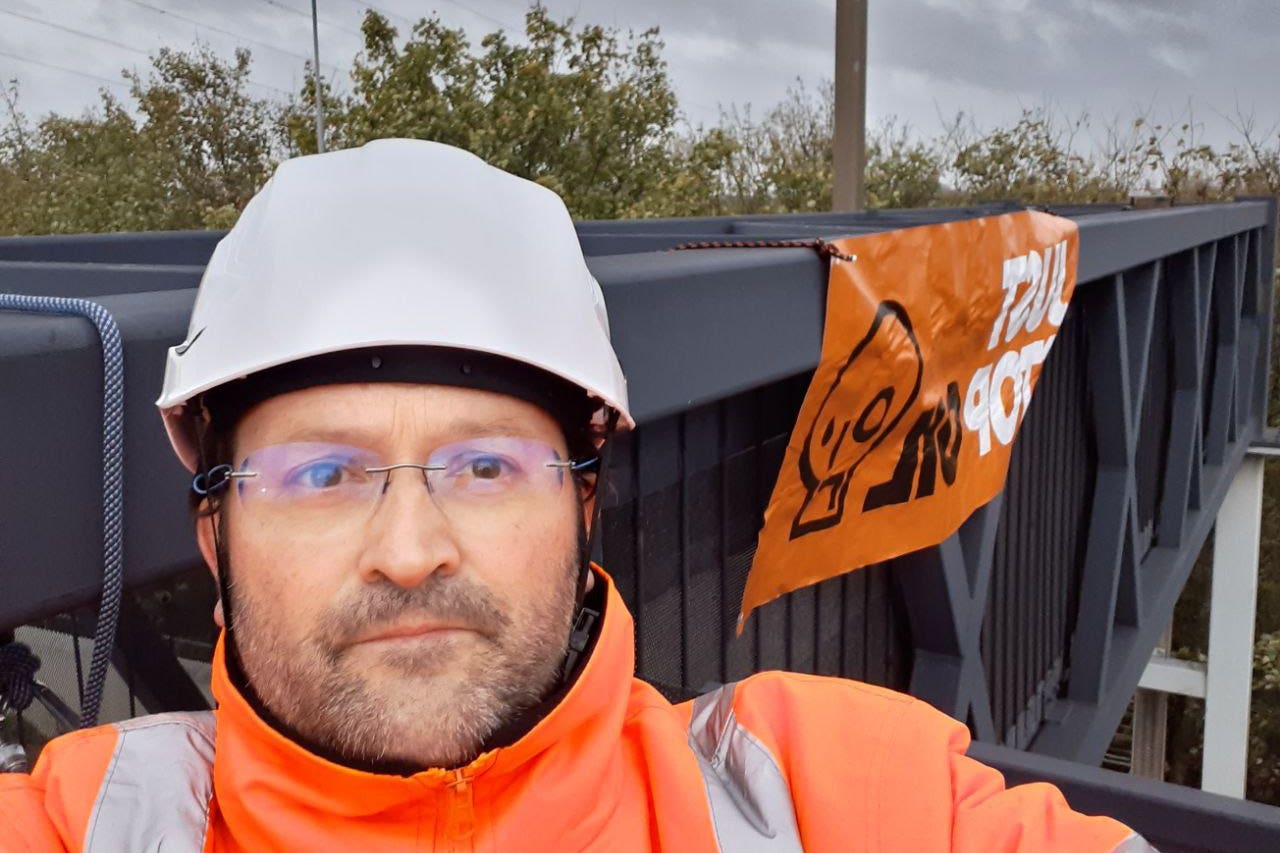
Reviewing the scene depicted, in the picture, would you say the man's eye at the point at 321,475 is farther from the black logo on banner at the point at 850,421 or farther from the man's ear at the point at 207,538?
the black logo on banner at the point at 850,421

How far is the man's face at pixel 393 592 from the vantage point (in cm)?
114

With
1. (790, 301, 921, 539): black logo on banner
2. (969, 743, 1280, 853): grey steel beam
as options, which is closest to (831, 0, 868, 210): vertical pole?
(790, 301, 921, 539): black logo on banner

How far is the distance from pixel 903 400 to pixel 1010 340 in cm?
83

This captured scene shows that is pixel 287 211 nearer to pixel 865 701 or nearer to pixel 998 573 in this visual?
pixel 865 701

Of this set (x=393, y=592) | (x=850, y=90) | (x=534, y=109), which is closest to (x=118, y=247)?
(x=393, y=592)

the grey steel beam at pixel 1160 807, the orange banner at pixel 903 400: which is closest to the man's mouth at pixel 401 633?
the grey steel beam at pixel 1160 807

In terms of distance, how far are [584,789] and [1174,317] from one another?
6928 mm

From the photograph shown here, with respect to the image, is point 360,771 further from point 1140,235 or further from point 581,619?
point 1140,235

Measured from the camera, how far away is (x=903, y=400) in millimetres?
2664

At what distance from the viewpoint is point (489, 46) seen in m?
14.3

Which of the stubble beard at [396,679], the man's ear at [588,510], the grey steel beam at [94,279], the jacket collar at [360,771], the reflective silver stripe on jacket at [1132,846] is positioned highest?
the grey steel beam at [94,279]

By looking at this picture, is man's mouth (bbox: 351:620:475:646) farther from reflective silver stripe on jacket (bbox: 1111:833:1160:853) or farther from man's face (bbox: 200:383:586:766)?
reflective silver stripe on jacket (bbox: 1111:833:1160:853)

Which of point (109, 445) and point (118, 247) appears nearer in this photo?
point (109, 445)

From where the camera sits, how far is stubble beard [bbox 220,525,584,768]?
1.14 metres
